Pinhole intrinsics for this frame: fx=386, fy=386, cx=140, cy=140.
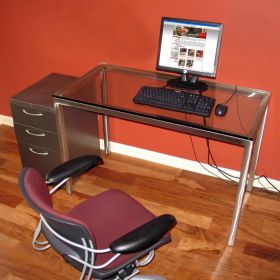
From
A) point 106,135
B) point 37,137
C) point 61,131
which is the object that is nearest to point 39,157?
point 37,137

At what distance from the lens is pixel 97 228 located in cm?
182

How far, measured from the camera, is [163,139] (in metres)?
2.99

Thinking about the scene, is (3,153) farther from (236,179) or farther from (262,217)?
(262,217)

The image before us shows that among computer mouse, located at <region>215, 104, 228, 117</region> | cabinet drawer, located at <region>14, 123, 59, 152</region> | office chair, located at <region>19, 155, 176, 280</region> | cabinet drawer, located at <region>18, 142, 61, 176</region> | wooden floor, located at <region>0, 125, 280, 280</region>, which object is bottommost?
wooden floor, located at <region>0, 125, 280, 280</region>

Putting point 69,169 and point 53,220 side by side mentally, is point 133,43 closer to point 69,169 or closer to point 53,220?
point 69,169

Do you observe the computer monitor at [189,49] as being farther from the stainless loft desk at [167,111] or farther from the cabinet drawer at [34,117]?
the cabinet drawer at [34,117]

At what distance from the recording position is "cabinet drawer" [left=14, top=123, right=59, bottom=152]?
263 centimetres

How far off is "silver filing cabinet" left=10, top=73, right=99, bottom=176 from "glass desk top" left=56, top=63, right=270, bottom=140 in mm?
246

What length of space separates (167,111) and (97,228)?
806 millimetres

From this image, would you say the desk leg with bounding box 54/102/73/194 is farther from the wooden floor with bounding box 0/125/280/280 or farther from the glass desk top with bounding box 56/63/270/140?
the wooden floor with bounding box 0/125/280/280

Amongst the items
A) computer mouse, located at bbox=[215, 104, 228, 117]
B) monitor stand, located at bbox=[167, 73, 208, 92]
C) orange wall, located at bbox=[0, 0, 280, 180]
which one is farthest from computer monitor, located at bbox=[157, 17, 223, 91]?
computer mouse, located at bbox=[215, 104, 228, 117]

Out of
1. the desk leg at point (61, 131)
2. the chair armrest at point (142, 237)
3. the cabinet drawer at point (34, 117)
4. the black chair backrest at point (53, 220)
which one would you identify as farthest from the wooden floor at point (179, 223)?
the chair armrest at point (142, 237)

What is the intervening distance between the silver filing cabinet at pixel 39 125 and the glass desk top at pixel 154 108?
25 cm

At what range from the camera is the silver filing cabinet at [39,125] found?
102 inches
